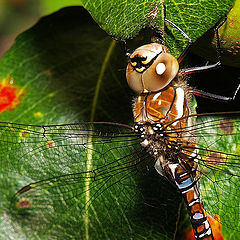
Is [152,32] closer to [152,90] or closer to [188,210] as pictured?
[152,90]

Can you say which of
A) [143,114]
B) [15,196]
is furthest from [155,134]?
[15,196]

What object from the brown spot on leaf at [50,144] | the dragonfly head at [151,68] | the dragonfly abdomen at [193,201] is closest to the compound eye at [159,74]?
the dragonfly head at [151,68]

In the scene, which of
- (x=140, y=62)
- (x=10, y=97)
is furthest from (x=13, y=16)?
(x=140, y=62)

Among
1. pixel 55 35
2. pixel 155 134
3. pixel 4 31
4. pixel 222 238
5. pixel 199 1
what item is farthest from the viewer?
pixel 4 31

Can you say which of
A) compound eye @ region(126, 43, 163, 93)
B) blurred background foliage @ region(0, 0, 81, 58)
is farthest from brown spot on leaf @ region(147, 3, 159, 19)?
blurred background foliage @ region(0, 0, 81, 58)

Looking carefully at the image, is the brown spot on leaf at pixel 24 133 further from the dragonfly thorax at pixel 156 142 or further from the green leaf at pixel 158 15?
the green leaf at pixel 158 15

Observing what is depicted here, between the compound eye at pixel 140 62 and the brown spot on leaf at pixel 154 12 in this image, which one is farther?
the compound eye at pixel 140 62

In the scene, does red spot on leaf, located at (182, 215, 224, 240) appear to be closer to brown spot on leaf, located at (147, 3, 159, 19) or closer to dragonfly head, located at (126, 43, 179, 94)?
dragonfly head, located at (126, 43, 179, 94)
